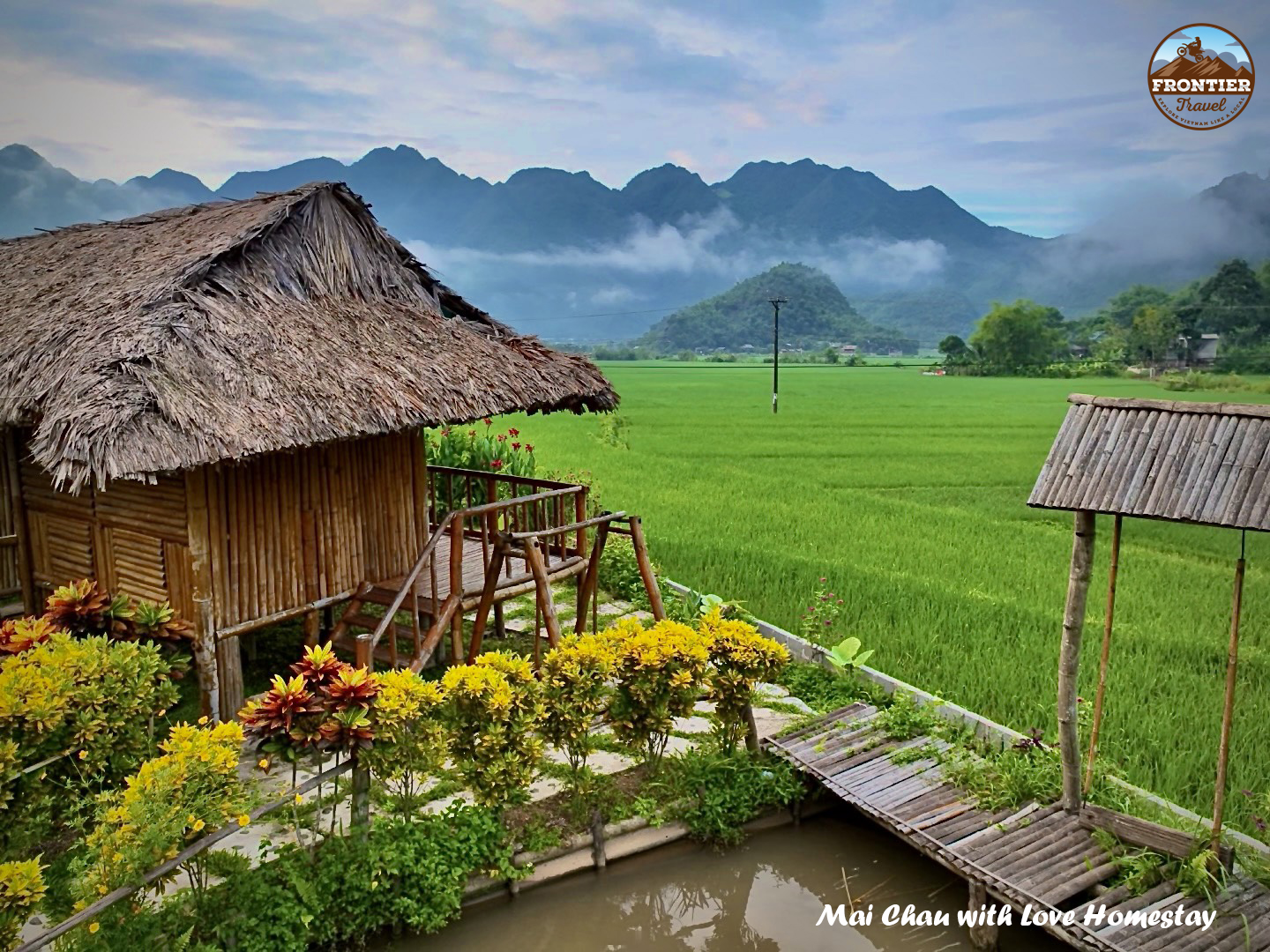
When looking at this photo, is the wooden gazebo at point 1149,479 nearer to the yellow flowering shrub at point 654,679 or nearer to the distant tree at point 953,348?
the yellow flowering shrub at point 654,679

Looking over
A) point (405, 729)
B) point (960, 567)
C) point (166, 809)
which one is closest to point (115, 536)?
point (405, 729)

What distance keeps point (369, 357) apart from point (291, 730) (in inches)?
121

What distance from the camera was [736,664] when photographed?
486cm

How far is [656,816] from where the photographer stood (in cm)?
471

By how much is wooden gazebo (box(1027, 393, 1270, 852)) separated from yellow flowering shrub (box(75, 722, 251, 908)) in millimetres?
3472

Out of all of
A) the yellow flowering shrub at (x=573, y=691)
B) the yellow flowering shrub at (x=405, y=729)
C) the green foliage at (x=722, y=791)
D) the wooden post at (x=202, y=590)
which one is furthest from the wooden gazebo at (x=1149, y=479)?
the wooden post at (x=202, y=590)

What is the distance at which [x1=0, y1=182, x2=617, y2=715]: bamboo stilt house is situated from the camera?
16.7 feet

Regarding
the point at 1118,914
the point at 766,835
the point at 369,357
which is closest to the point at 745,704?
the point at 766,835

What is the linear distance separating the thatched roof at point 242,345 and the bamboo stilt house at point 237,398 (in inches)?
0.6

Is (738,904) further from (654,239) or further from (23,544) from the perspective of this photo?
(654,239)

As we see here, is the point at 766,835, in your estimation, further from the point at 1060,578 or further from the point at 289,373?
the point at 1060,578

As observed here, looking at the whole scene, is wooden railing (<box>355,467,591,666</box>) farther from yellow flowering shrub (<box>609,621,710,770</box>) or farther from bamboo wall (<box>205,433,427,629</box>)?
yellow flowering shrub (<box>609,621,710,770</box>)

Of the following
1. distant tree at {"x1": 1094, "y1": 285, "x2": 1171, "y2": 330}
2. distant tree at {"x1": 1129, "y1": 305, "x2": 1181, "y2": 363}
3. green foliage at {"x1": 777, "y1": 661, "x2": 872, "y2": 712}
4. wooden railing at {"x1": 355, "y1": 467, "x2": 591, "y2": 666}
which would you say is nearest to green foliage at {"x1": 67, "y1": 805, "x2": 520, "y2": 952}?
wooden railing at {"x1": 355, "y1": 467, "x2": 591, "y2": 666}

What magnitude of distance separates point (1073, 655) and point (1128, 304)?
2624 inches
